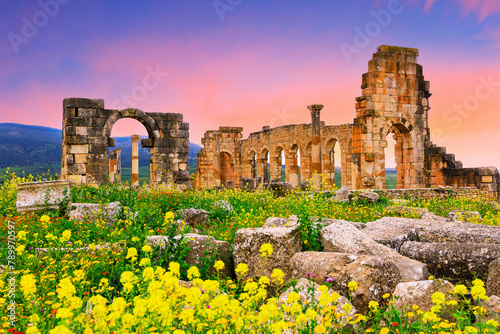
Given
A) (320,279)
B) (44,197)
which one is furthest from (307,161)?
(320,279)

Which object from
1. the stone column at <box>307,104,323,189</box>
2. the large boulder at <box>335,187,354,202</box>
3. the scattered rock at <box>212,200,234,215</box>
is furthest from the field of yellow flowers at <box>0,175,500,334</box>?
the stone column at <box>307,104,323,189</box>

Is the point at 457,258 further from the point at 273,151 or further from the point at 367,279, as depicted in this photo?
the point at 273,151

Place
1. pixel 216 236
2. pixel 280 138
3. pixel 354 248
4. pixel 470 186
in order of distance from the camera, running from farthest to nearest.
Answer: pixel 280 138 < pixel 470 186 < pixel 216 236 < pixel 354 248

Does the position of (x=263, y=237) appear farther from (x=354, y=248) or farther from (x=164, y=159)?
(x=164, y=159)

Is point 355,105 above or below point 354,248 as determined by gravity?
above

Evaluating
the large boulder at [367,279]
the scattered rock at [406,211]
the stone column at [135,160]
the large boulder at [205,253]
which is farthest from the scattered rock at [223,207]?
the stone column at [135,160]

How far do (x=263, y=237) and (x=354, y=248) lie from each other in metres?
1.12

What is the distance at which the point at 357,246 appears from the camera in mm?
4715

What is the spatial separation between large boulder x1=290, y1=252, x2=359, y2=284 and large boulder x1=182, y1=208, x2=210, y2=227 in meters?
3.49

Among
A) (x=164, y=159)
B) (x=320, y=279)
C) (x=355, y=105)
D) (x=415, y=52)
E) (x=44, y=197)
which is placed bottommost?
(x=320, y=279)

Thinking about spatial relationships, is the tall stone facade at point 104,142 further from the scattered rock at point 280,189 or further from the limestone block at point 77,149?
the scattered rock at point 280,189

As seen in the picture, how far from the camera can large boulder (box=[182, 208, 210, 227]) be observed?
7.59 m

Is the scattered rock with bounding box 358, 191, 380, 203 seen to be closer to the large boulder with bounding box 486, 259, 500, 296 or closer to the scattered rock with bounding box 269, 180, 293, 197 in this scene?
the scattered rock with bounding box 269, 180, 293, 197

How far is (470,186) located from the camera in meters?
15.3
